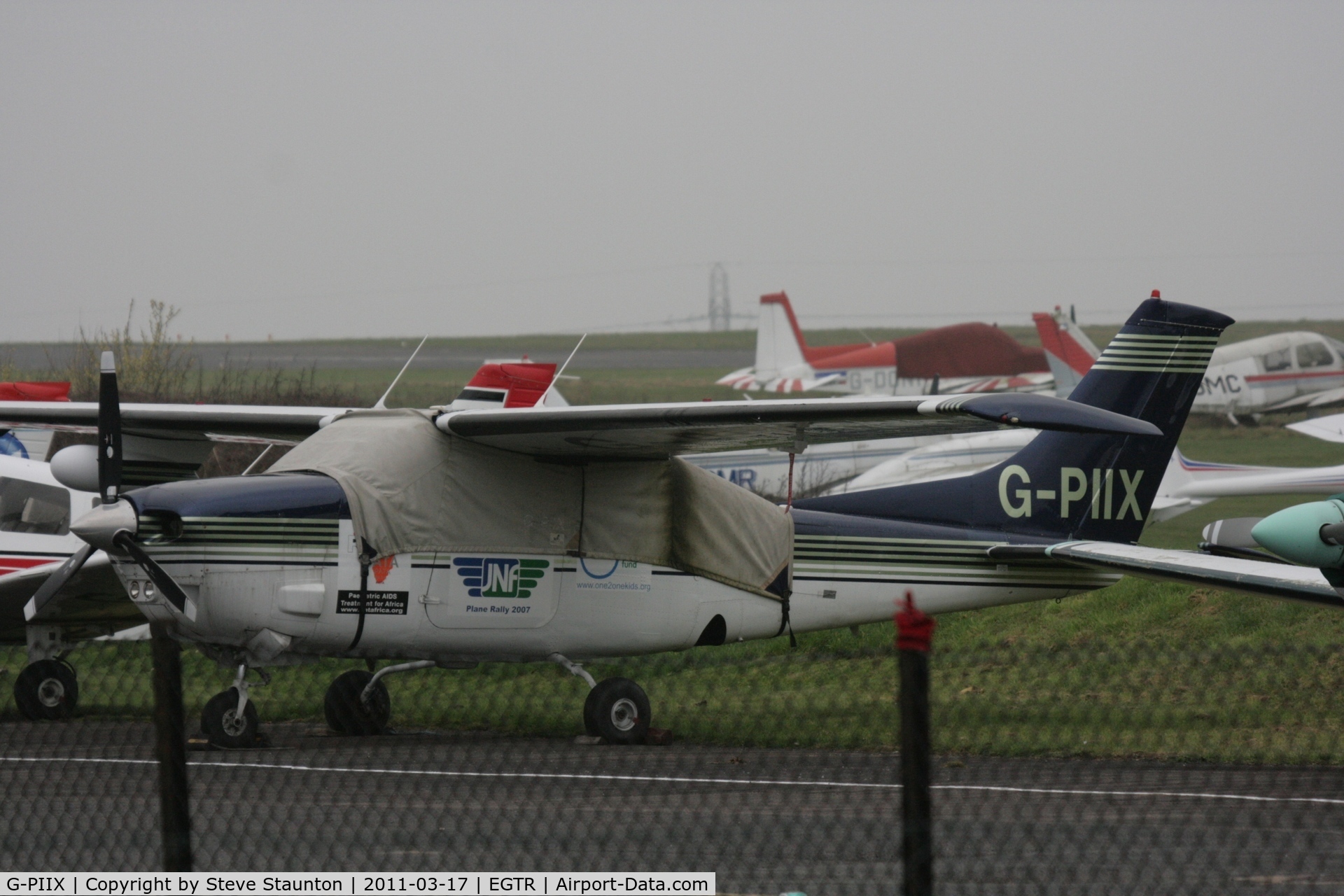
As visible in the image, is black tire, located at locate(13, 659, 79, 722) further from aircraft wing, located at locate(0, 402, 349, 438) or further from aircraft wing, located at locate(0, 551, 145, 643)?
aircraft wing, located at locate(0, 402, 349, 438)

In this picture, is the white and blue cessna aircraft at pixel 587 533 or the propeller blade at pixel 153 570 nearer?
the propeller blade at pixel 153 570

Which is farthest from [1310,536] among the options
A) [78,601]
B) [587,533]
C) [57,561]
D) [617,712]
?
[57,561]

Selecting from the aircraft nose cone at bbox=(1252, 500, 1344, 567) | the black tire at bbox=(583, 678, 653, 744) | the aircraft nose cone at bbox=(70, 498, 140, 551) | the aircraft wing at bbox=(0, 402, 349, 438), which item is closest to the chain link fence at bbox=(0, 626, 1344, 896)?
the black tire at bbox=(583, 678, 653, 744)

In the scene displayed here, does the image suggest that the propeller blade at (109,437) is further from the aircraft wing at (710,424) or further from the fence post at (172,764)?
the fence post at (172,764)

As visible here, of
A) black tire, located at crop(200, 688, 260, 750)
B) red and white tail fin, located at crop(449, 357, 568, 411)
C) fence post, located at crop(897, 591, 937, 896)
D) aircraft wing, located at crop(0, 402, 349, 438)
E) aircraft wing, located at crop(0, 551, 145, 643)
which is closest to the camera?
fence post, located at crop(897, 591, 937, 896)

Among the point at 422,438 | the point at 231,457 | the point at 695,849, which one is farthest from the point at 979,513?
the point at 231,457

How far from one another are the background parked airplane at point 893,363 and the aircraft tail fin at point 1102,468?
30848 mm

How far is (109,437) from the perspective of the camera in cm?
945

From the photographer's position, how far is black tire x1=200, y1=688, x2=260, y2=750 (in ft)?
31.2

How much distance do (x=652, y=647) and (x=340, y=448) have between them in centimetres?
253

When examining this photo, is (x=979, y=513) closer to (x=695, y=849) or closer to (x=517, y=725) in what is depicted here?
(x=517, y=725)

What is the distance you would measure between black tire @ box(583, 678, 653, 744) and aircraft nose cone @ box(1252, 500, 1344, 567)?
4.49 metres

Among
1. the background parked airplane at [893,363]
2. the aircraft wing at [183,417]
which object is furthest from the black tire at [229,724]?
the background parked airplane at [893,363]

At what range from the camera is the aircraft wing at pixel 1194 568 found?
888cm
